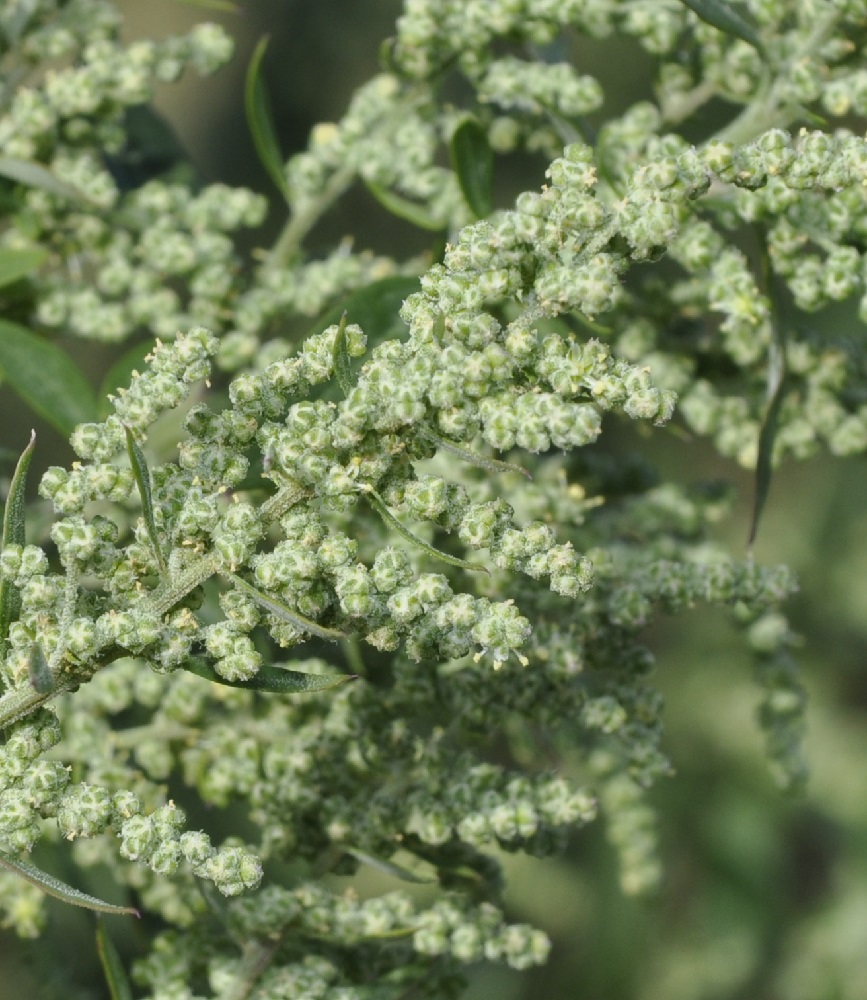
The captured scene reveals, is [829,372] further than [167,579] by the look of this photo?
Yes

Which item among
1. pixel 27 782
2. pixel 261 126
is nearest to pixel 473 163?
pixel 261 126

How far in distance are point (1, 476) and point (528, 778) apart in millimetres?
1097

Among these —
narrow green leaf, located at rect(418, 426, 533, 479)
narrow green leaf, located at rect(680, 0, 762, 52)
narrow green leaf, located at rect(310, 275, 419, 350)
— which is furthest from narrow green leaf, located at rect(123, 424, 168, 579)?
narrow green leaf, located at rect(680, 0, 762, 52)

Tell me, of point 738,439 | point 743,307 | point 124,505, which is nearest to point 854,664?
point 738,439

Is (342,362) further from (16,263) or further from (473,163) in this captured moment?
(16,263)

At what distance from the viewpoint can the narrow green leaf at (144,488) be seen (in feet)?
4.81

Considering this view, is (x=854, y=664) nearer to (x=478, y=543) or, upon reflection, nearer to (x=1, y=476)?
(x=1, y=476)

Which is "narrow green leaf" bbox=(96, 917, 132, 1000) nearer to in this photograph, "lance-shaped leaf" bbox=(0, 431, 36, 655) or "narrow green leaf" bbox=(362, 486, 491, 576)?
"lance-shaped leaf" bbox=(0, 431, 36, 655)

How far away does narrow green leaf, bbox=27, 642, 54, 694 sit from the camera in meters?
1.42

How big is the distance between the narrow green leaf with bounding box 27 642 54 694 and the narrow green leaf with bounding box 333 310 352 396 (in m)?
0.42

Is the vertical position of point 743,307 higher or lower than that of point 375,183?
lower

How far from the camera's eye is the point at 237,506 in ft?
4.88

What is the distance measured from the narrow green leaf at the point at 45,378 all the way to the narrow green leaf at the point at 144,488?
85cm

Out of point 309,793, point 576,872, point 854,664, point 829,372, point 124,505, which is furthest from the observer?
point 854,664
